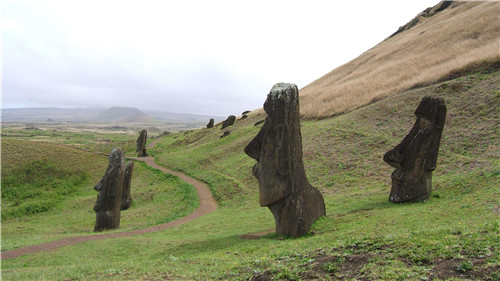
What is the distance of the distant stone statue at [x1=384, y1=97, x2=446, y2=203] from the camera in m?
14.1

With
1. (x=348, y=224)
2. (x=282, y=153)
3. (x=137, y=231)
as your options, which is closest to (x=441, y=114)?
(x=348, y=224)

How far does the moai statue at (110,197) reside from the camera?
62.6 feet

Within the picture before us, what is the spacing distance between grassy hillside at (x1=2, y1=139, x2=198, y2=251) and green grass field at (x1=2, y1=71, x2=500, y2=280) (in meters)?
0.30

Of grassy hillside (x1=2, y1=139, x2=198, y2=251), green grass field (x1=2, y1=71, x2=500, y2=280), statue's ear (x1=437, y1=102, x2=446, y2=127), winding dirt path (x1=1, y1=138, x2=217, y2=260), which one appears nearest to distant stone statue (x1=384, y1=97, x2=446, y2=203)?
statue's ear (x1=437, y1=102, x2=446, y2=127)

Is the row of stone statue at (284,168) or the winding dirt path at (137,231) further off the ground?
the row of stone statue at (284,168)

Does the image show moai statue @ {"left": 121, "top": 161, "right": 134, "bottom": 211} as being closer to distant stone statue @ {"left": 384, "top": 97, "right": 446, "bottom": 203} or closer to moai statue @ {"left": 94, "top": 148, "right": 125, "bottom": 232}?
moai statue @ {"left": 94, "top": 148, "right": 125, "bottom": 232}

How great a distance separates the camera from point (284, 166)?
11828 mm

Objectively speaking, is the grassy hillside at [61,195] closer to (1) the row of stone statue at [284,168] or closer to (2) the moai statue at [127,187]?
(2) the moai statue at [127,187]

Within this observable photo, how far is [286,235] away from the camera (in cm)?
1193

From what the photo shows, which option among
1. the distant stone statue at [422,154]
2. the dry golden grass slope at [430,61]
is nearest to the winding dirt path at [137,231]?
the distant stone statue at [422,154]

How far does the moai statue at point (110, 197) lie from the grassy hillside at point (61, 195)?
88 cm

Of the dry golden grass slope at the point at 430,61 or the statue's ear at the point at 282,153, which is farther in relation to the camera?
the dry golden grass slope at the point at 430,61

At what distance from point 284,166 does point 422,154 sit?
6374 millimetres

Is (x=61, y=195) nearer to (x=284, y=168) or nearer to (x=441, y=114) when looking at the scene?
(x=284, y=168)
